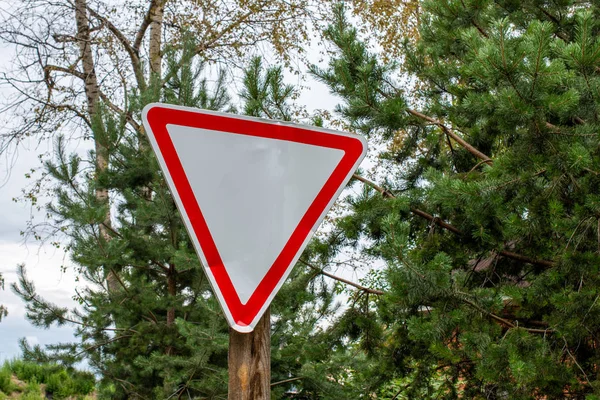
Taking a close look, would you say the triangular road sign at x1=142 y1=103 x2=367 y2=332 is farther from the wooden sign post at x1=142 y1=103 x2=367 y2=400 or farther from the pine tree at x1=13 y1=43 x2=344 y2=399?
the pine tree at x1=13 y1=43 x2=344 y2=399

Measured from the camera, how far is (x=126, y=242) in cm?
700

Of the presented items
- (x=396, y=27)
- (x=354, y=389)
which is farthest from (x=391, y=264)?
(x=396, y=27)

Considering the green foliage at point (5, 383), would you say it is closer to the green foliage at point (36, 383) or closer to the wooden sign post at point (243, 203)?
the green foliage at point (36, 383)

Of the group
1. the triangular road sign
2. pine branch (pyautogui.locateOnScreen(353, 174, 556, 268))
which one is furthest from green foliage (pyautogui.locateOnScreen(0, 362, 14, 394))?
the triangular road sign

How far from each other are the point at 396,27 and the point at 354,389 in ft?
37.8

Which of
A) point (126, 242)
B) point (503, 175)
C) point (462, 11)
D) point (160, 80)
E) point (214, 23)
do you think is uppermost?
point (214, 23)

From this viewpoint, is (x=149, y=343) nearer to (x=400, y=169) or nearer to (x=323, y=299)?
(x=323, y=299)

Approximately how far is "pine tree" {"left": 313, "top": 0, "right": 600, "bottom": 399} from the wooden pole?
1798 mm

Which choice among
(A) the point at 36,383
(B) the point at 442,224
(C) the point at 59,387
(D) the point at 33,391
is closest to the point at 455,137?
(B) the point at 442,224

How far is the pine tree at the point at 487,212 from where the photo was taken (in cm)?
410

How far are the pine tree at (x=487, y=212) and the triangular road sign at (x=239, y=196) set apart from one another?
68.9 inches

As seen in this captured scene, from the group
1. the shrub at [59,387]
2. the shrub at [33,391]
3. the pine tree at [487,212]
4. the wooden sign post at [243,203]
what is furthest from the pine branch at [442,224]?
the shrub at [33,391]

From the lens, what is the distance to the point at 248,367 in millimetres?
2275

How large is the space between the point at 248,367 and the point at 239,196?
61 cm
